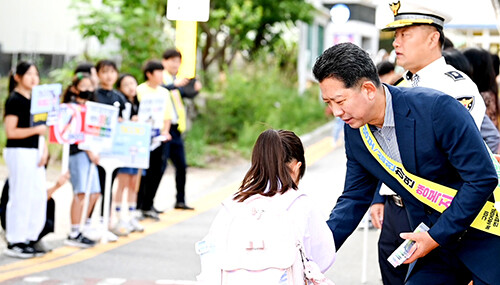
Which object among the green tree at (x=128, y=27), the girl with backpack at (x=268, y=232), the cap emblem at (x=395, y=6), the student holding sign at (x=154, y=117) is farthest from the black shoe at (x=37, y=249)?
the green tree at (x=128, y=27)

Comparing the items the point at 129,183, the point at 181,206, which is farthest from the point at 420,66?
the point at 181,206

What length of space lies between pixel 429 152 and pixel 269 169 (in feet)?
2.36

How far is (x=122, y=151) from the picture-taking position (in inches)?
369

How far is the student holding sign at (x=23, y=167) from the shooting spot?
8188mm

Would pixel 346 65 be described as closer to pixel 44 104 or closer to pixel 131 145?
pixel 44 104

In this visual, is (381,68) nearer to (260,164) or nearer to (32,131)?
(32,131)

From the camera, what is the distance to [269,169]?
13.1ft

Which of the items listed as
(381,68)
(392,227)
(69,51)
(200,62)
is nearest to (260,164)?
(392,227)

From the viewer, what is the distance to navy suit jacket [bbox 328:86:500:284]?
141 inches

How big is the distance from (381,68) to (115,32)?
29.0 feet

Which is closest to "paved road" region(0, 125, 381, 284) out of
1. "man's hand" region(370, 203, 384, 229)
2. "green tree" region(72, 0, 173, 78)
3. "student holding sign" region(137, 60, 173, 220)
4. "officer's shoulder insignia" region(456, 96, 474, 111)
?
"student holding sign" region(137, 60, 173, 220)

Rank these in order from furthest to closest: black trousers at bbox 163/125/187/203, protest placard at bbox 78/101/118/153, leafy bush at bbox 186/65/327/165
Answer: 1. leafy bush at bbox 186/65/327/165
2. black trousers at bbox 163/125/187/203
3. protest placard at bbox 78/101/118/153

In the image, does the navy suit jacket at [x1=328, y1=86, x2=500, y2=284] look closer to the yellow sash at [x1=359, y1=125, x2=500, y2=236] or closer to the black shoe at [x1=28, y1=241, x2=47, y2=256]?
the yellow sash at [x1=359, y1=125, x2=500, y2=236]

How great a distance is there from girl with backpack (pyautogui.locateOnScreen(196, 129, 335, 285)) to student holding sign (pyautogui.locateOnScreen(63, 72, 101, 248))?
5.11 meters
